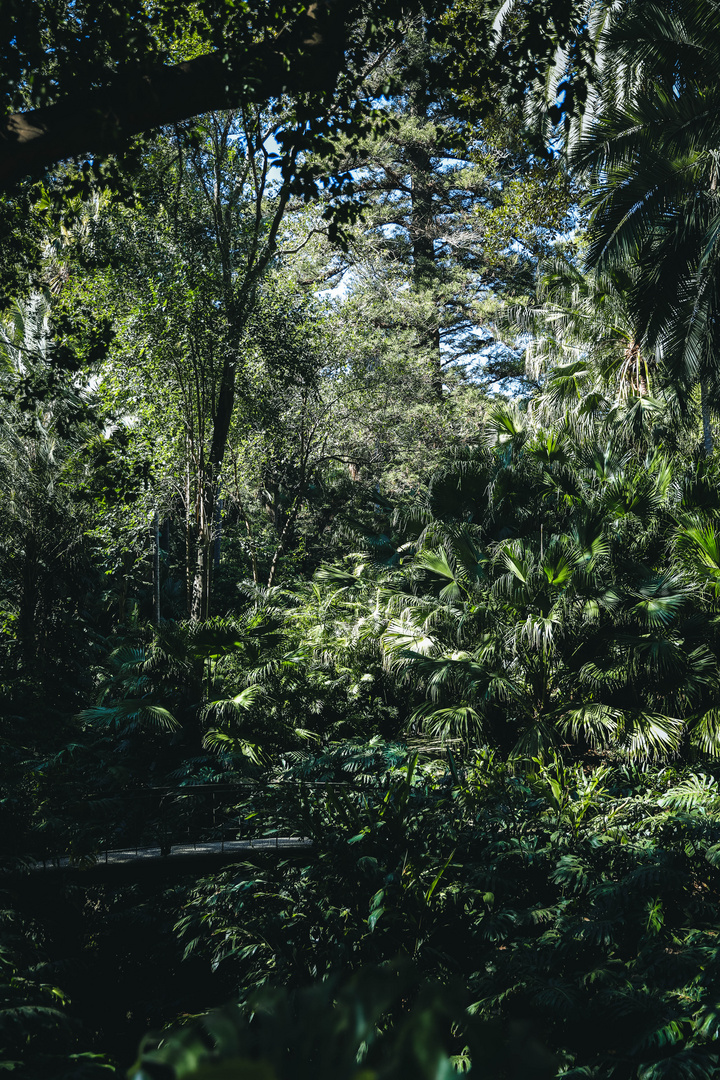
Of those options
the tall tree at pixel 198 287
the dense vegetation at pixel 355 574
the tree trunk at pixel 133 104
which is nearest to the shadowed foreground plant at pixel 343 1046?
the dense vegetation at pixel 355 574

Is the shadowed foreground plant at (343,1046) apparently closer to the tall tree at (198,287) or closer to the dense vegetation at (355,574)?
the dense vegetation at (355,574)

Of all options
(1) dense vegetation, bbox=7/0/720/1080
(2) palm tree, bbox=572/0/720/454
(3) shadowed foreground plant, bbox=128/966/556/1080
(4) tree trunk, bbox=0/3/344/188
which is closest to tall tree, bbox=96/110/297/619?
(1) dense vegetation, bbox=7/0/720/1080

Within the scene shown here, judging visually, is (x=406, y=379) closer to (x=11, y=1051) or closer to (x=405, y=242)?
(x=405, y=242)

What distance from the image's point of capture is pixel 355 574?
12750 millimetres

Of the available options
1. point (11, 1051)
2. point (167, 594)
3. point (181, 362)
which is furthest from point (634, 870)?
point (167, 594)

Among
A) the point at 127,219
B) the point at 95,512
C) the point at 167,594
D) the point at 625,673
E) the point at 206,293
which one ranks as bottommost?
the point at 625,673

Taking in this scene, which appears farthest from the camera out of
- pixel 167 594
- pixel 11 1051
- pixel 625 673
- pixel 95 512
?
pixel 167 594

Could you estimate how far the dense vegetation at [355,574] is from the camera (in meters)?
3.84

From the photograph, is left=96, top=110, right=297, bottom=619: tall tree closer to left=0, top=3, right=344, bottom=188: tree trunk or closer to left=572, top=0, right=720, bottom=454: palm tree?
left=572, top=0, right=720, bottom=454: palm tree

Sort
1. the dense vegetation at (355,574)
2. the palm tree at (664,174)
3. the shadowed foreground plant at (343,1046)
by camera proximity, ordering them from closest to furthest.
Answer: the shadowed foreground plant at (343,1046), the dense vegetation at (355,574), the palm tree at (664,174)

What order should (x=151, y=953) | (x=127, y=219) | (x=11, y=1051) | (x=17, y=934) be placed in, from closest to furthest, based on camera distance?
(x=11, y=1051) → (x=17, y=934) → (x=151, y=953) → (x=127, y=219)

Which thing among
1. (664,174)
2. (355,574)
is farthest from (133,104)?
(355,574)

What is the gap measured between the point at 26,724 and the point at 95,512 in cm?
405

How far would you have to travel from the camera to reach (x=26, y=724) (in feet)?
34.2
